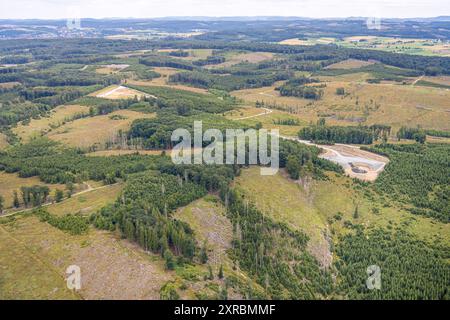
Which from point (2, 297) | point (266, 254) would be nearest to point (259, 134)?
point (266, 254)

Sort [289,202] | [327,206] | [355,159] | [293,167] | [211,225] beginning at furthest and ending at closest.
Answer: [355,159], [293,167], [327,206], [289,202], [211,225]

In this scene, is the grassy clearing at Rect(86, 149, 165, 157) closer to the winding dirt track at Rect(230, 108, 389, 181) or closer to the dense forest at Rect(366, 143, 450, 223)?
the winding dirt track at Rect(230, 108, 389, 181)

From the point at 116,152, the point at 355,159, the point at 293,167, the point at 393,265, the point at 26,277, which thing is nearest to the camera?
the point at 26,277

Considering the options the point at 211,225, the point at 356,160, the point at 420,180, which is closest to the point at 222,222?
the point at 211,225

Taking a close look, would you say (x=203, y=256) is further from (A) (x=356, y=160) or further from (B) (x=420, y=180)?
(A) (x=356, y=160)

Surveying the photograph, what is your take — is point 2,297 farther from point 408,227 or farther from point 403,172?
point 403,172

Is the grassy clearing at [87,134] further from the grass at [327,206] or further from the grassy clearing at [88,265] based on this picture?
the grassy clearing at [88,265]
